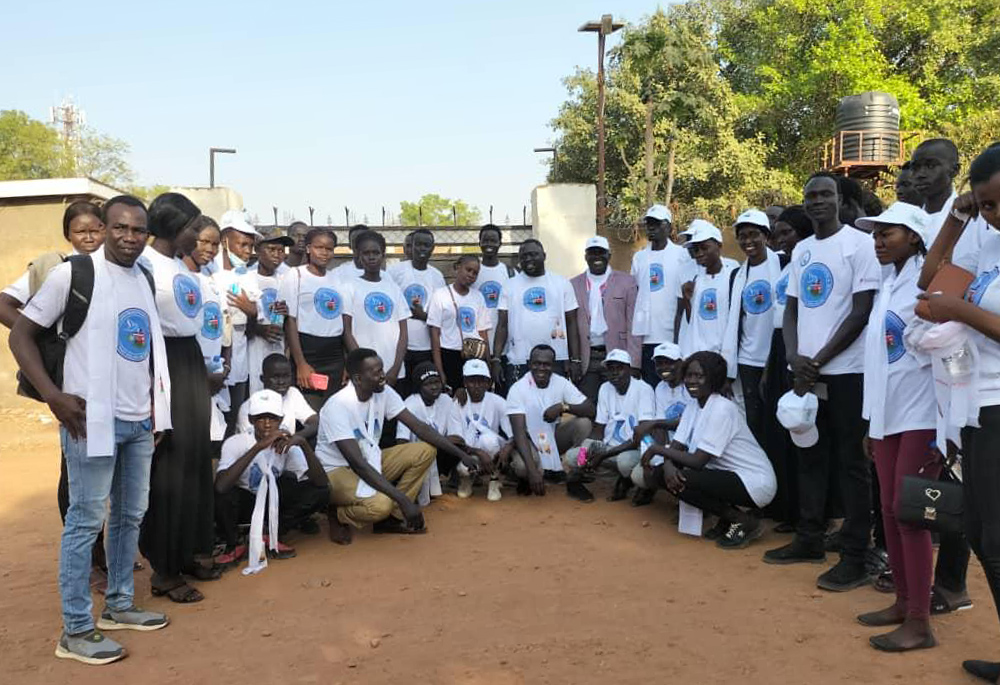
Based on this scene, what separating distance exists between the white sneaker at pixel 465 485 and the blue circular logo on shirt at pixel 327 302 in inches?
70.1

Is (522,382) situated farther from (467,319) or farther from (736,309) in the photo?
(736,309)

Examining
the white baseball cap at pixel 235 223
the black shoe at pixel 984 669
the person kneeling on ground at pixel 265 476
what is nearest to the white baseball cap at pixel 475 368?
the person kneeling on ground at pixel 265 476

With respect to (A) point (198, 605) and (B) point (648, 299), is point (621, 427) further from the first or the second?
(A) point (198, 605)

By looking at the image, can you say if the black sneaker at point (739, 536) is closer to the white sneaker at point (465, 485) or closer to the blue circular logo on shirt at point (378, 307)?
the white sneaker at point (465, 485)

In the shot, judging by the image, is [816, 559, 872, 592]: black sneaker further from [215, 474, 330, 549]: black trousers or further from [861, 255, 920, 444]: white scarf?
[215, 474, 330, 549]: black trousers

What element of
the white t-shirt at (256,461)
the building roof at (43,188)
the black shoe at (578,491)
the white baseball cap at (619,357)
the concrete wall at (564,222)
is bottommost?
the black shoe at (578,491)

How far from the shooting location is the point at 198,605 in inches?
172

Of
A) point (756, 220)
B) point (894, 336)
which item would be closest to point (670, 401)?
point (756, 220)

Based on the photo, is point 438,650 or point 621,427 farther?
point 621,427

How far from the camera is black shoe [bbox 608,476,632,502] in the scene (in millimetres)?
6602

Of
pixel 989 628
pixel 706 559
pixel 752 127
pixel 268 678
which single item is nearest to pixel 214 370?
pixel 268 678

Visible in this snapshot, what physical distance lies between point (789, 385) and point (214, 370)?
3.78m

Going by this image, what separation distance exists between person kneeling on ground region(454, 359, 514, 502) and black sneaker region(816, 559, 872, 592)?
2812 mm

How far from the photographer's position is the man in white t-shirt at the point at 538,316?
7.20 metres
